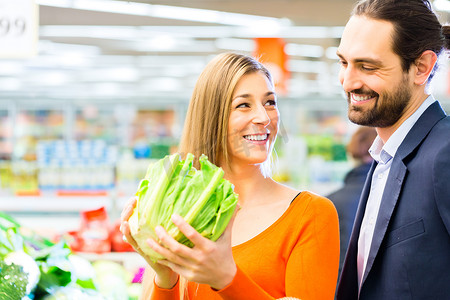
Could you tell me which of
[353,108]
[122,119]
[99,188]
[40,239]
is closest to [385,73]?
[353,108]

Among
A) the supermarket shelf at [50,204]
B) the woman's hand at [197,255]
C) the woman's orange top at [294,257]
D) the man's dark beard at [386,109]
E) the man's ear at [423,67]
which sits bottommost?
the supermarket shelf at [50,204]

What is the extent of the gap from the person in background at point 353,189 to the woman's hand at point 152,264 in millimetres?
2175

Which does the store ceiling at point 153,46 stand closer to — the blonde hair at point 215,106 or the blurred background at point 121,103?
the blurred background at point 121,103

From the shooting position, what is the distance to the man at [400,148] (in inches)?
59.1

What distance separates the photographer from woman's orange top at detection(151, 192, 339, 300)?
1.57 meters

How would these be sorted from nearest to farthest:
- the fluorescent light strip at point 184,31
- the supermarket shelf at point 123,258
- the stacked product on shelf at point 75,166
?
the supermarket shelf at point 123,258, the stacked product on shelf at point 75,166, the fluorescent light strip at point 184,31

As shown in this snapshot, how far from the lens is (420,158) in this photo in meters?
1.58

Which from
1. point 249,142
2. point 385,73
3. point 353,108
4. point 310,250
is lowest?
point 310,250

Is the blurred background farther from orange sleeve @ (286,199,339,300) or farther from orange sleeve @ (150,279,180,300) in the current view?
orange sleeve @ (150,279,180,300)

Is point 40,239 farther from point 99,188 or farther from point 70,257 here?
point 99,188

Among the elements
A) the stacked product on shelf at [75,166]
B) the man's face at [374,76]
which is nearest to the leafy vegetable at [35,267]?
the man's face at [374,76]

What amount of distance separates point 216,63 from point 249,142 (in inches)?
11.3

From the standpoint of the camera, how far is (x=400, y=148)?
1652 mm

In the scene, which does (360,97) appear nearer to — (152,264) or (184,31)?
(152,264)
